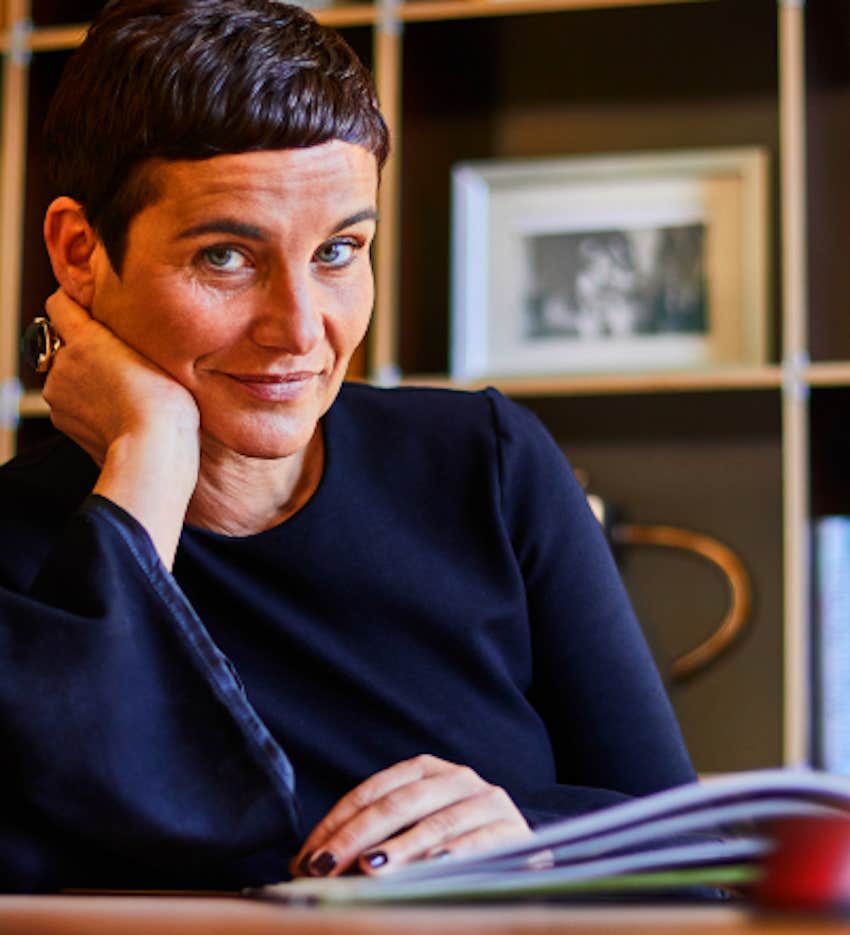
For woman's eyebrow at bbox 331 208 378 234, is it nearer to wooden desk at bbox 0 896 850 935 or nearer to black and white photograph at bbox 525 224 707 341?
wooden desk at bbox 0 896 850 935

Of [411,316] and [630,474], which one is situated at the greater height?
[411,316]

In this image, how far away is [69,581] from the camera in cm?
Result: 93

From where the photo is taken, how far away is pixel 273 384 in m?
1.18

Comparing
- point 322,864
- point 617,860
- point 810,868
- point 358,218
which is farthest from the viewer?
point 358,218

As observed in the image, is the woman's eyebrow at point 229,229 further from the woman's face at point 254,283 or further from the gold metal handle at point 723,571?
the gold metal handle at point 723,571

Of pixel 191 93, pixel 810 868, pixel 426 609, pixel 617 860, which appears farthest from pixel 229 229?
pixel 810 868

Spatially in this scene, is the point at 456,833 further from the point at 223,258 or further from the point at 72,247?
the point at 72,247

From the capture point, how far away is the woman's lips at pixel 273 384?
1178 millimetres

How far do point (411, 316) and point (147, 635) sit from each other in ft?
5.95

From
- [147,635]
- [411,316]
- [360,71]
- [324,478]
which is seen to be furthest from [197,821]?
[411,316]

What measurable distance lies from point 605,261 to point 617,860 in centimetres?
218

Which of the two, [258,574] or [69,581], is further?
[258,574]

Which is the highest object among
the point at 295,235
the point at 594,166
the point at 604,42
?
the point at 604,42

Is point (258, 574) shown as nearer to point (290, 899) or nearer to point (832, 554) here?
point (290, 899)
